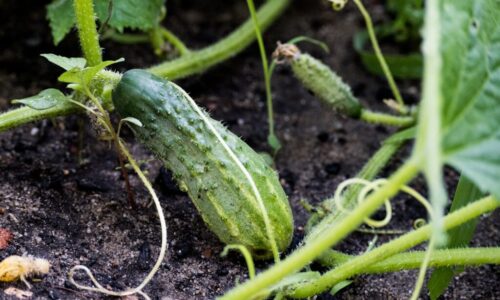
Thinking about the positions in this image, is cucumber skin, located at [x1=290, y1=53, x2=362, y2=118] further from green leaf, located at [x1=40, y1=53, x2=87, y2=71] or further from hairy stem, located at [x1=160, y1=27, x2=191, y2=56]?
green leaf, located at [x1=40, y1=53, x2=87, y2=71]

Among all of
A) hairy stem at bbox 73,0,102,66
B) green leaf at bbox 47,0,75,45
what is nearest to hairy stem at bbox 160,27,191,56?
green leaf at bbox 47,0,75,45

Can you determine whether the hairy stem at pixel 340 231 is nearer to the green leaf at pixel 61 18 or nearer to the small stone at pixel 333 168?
the small stone at pixel 333 168

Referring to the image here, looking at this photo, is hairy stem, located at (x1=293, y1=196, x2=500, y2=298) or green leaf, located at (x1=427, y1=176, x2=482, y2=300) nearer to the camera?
hairy stem, located at (x1=293, y1=196, x2=500, y2=298)

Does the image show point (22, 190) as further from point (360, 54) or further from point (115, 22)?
point (360, 54)

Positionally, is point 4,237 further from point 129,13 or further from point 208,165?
point 129,13

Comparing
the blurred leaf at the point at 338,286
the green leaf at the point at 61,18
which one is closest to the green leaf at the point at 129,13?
the green leaf at the point at 61,18

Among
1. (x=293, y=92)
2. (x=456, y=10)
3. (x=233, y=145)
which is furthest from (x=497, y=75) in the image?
(x=293, y=92)


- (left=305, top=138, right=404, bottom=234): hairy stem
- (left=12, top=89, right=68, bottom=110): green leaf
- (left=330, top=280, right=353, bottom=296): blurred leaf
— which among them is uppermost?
(left=12, top=89, right=68, bottom=110): green leaf
